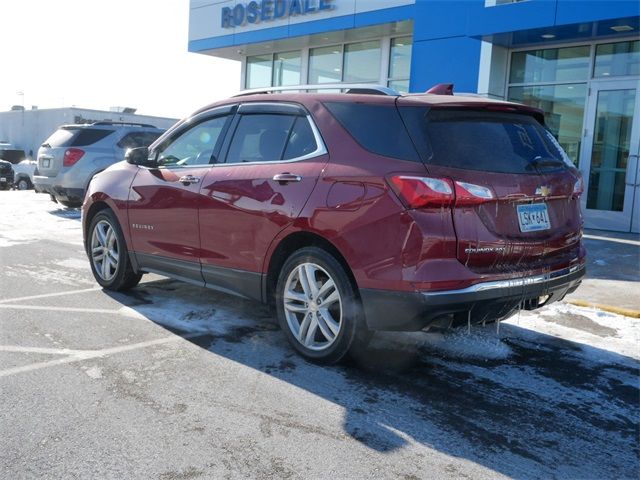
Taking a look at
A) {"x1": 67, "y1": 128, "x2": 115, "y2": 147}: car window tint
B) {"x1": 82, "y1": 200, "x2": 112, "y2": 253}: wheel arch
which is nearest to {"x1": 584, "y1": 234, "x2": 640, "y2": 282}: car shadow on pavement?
{"x1": 82, "y1": 200, "x2": 112, "y2": 253}: wheel arch

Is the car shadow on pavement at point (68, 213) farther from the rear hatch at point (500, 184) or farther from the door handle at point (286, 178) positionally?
the rear hatch at point (500, 184)

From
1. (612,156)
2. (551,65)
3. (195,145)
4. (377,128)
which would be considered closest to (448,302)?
(377,128)

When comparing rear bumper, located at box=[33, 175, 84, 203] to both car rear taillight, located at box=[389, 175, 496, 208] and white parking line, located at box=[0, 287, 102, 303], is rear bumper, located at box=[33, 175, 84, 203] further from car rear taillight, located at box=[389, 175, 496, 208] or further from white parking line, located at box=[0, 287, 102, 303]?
car rear taillight, located at box=[389, 175, 496, 208]

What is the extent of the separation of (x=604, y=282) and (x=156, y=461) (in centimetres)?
580

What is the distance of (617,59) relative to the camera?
11.3m

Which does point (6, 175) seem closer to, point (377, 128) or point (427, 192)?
point (377, 128)

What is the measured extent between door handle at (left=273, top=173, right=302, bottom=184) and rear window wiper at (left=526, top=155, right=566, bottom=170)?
4.94ft

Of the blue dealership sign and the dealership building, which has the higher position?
the blue dealership sign

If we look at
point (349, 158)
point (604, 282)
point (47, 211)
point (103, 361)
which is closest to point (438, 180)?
point (349, 158)

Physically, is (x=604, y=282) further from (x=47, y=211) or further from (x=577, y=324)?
(x=47, y=211)

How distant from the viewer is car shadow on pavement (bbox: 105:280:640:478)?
10.2 feet

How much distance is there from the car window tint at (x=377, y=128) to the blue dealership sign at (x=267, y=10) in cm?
1202

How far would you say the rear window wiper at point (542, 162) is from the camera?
4062mm

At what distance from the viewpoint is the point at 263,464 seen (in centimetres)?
289
